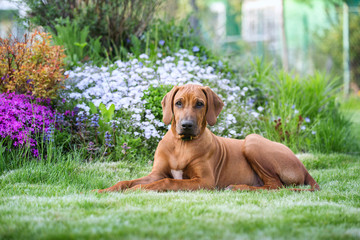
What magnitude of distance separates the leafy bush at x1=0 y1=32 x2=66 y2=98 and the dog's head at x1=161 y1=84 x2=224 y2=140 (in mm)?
1987

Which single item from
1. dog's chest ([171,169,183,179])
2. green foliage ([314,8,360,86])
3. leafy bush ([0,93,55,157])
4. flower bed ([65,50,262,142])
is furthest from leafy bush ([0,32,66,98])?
green foliage ([314,8,360,86])

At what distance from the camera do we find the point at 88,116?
6.23 metres

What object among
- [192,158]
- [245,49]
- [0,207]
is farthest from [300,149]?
[245,49]

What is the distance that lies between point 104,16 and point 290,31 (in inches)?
508

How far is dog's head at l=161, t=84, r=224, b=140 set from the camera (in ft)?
14.9

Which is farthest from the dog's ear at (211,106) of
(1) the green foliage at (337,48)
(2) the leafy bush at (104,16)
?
(1) the green foliage at (337,48)

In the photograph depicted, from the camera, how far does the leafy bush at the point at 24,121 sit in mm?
5391

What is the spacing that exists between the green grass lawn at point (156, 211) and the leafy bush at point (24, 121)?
470 millimetres

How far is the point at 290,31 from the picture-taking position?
19484 mm

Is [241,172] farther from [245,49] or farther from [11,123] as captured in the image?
[245,49]

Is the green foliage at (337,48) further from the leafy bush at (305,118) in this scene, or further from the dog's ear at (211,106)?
the dog's ear at (211,106)

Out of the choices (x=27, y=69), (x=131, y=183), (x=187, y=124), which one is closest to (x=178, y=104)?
(x=187, y=124)

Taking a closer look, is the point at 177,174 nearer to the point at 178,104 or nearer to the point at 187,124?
the point at 187,124

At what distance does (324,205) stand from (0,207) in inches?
111
